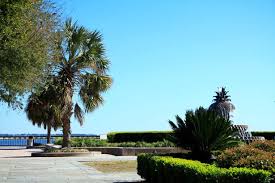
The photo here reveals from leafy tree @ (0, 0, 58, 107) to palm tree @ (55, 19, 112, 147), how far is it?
13.0 meters

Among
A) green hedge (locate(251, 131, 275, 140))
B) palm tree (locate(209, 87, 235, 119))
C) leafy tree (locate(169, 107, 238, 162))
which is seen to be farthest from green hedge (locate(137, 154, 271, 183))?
green hedge (locate(251, 131, 275, 140))

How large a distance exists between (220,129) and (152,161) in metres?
2.18

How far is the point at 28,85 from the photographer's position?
48.3 ft

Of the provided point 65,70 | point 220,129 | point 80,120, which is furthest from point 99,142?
point 220,129

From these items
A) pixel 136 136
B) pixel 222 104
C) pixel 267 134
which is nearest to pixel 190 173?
pixel 222 104

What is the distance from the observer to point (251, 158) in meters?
10.0

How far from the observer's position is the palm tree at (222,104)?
76.9ft

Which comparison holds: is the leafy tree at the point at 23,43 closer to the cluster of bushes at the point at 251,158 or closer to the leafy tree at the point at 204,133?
the leafy tree at the point at 204,133

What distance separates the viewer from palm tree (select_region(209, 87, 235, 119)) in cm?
2344

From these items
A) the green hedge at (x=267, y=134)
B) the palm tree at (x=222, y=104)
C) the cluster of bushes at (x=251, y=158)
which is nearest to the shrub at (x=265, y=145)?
the cluster of bushes at (x=251, y=158)

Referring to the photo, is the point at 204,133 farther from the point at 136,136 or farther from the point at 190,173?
the point at 136,136

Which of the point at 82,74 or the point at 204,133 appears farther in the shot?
the point at 82,74

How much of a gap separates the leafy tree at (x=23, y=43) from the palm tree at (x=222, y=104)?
10.5m

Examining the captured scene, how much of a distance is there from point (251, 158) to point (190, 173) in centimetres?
137
